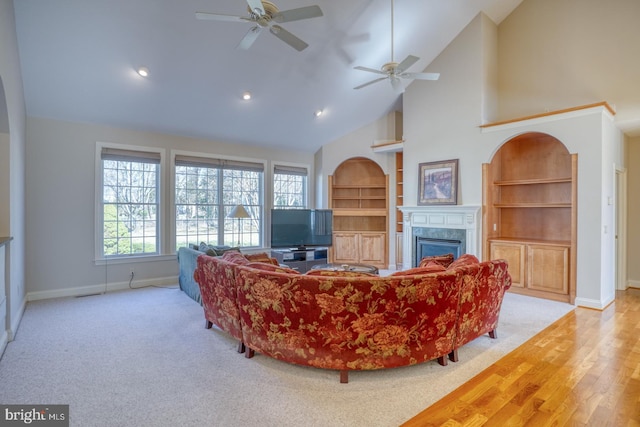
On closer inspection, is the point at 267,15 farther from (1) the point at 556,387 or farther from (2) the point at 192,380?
Answer: (1) the point at 556,387

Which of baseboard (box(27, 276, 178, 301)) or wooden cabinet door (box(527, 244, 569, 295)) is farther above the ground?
wooden cabinet door (box(527, 244, 569, 295))

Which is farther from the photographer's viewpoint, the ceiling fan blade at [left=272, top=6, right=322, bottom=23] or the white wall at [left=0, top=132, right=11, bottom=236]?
the white wall at [left=0, top=132, right=11, bottom=236]

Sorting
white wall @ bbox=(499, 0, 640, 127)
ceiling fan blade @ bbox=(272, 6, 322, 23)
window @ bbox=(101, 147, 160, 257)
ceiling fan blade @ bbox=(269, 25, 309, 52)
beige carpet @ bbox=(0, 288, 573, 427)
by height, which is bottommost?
beige carpet @ bbox=(0, 288, 573, 427)

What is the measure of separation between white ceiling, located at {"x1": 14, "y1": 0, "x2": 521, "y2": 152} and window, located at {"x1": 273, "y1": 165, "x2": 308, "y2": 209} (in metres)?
0.91

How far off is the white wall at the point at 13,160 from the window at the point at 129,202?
1161 millimetres

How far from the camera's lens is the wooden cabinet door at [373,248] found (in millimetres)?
7262

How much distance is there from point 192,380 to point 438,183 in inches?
197

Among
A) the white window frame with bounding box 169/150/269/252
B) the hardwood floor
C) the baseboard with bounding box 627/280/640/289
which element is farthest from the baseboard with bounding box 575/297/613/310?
the white window frame with bounding box 169/150/269/252

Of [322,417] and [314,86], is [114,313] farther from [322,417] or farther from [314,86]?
[314,86]

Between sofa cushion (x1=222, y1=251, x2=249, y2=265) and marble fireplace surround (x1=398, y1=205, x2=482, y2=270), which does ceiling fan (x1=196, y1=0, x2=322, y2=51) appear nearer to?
sofa cushion (x1=222, y1=251, x2=249, y2=265)

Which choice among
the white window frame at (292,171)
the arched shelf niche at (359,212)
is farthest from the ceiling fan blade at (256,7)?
the arched shelf niche at (359,212)

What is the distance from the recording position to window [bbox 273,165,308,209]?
23.4ft

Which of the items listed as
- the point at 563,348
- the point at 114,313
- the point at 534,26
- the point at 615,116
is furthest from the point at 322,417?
the point at 534,26

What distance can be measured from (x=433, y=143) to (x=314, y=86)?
2.44 metres
